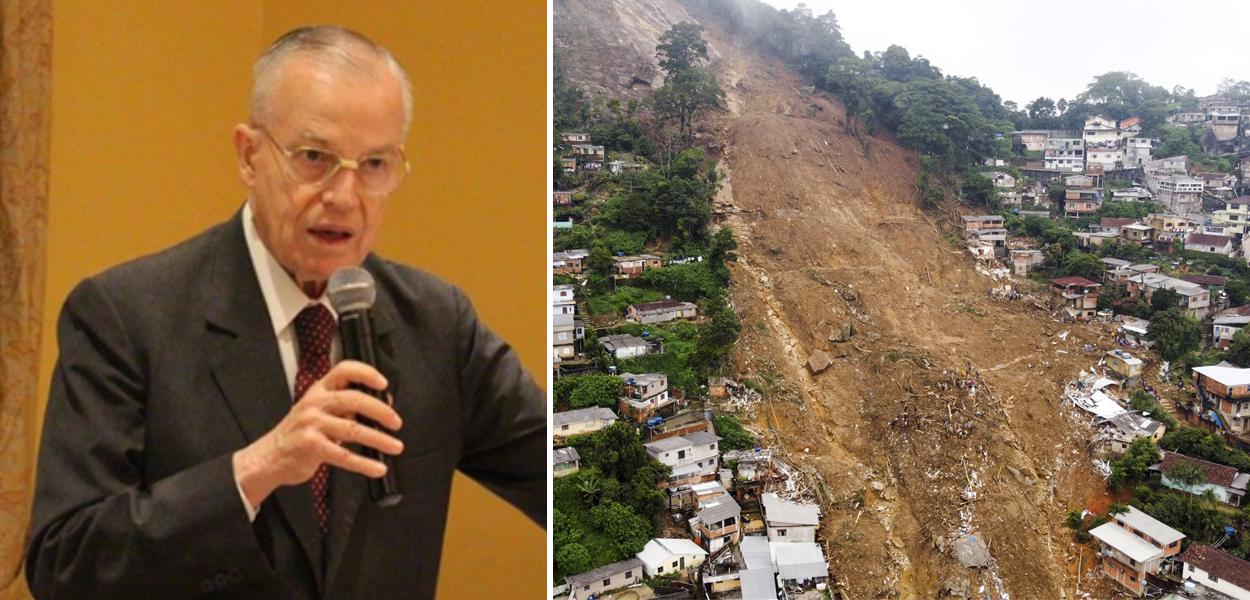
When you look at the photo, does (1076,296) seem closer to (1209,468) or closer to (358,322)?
(1209,468)

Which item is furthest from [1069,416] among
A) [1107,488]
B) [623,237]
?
[623,237]

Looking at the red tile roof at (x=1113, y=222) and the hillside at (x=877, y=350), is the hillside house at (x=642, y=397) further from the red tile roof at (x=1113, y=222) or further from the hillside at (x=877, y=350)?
the red tile roof at (x=1113, y=222)

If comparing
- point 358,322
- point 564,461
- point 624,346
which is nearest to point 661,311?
point 624,346

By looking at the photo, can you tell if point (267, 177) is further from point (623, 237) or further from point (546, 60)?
point (623, 237)

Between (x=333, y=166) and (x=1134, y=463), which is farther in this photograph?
(x=1134, y=463)

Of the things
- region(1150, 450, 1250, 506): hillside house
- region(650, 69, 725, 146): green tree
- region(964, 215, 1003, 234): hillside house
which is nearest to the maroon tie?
region(650, 69, 725, 146): green tree

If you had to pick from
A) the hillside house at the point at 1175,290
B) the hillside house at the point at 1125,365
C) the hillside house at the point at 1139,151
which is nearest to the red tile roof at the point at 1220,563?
the hillside house at the point at 1125,365
